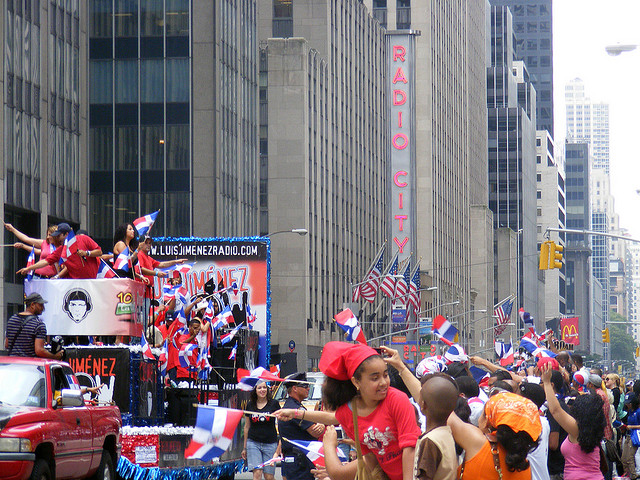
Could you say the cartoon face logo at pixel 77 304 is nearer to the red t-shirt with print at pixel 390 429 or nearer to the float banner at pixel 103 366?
the float banner at pixel 103 366

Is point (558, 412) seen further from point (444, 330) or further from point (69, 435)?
point (444, 330)

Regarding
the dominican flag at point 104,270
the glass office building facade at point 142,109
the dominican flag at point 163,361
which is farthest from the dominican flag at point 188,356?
the glass office building facade at point 142,109

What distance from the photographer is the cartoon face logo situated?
14.4m

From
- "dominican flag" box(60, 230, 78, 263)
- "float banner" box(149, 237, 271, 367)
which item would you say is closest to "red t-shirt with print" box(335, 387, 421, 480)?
"dominican flag" box(60, 230, 78, 263)

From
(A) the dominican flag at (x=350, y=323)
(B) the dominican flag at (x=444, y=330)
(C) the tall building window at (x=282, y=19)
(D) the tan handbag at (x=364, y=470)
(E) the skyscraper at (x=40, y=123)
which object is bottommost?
(D) the tan handbag at (x=364, y=470)

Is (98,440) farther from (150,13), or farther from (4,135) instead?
(150,13)

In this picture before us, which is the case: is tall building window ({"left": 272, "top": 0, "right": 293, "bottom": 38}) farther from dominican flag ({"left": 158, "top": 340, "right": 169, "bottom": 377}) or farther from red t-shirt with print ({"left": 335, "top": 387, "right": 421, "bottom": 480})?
red t-shirt with print ({"left": 335, "top": 387, "right": 421, "bottom": 480})

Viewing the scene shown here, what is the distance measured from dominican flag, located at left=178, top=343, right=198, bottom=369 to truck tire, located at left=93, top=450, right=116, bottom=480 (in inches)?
140

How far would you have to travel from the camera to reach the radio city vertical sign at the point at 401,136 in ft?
308

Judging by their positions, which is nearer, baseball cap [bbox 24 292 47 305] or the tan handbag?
the tan handbag

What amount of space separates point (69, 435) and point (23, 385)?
76 centimetres

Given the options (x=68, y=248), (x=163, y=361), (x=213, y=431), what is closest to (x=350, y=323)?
(x=68, y=248)

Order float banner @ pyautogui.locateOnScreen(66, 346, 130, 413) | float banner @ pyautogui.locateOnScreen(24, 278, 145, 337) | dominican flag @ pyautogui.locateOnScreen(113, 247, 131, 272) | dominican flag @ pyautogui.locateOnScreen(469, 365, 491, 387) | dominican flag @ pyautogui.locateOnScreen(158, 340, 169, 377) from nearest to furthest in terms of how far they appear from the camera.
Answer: dominican flag @ pyautogui.locateOnScreen(469, 365, 491, 387) → float banner @ pyautogui.locateOnScreen(66, 346, 130, 413) → float banner @ pyautogui.locateOnScreen(24, 278, 145, 337) → dominican flag @ pyautogui.locateOnScreen(113, 247, 131, 272) → dominican flag @ pyautogui.locateOnScreen(158, 340, 169, 377)

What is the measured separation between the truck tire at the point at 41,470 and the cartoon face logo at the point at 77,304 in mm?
3030
